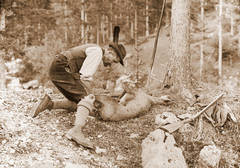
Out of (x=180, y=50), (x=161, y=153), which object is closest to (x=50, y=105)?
(x=161, y=153)

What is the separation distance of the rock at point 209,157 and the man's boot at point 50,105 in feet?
7.30

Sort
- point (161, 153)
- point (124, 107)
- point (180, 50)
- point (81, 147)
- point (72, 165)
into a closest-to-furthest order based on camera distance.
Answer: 1. point (72, 165)
2. point (161, 153)
3. point (81, 147)
4. point (124, 107)
5. point (180, 50)

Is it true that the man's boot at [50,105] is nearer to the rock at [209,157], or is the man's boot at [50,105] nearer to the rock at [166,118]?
the rock at [166,118]

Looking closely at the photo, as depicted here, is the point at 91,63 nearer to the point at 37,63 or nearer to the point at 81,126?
the point at 81,126

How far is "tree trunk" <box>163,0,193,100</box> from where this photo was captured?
19.2 ft

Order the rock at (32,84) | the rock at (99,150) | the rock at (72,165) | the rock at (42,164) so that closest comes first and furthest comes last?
the rock at (42,164) < the rock at (72,165) < the rock at (99,150) < the rock at (32,84)

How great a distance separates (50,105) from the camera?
156 inches

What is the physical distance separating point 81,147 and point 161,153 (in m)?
1.07

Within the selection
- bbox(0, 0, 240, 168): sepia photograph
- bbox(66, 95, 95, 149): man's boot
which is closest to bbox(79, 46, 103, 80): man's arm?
bbox(0, 0, 240, 168): sepia photograph

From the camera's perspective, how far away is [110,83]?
13672 millimetres

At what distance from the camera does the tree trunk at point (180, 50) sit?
5.86 meters

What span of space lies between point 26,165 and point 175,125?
82.6 inches

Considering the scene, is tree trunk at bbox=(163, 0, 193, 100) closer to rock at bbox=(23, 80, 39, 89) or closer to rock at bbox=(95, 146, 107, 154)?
rock at bbox=(95, 146, 107, 154)

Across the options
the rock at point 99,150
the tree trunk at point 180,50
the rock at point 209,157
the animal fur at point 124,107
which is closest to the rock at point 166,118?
the animal fur at point 124,107
